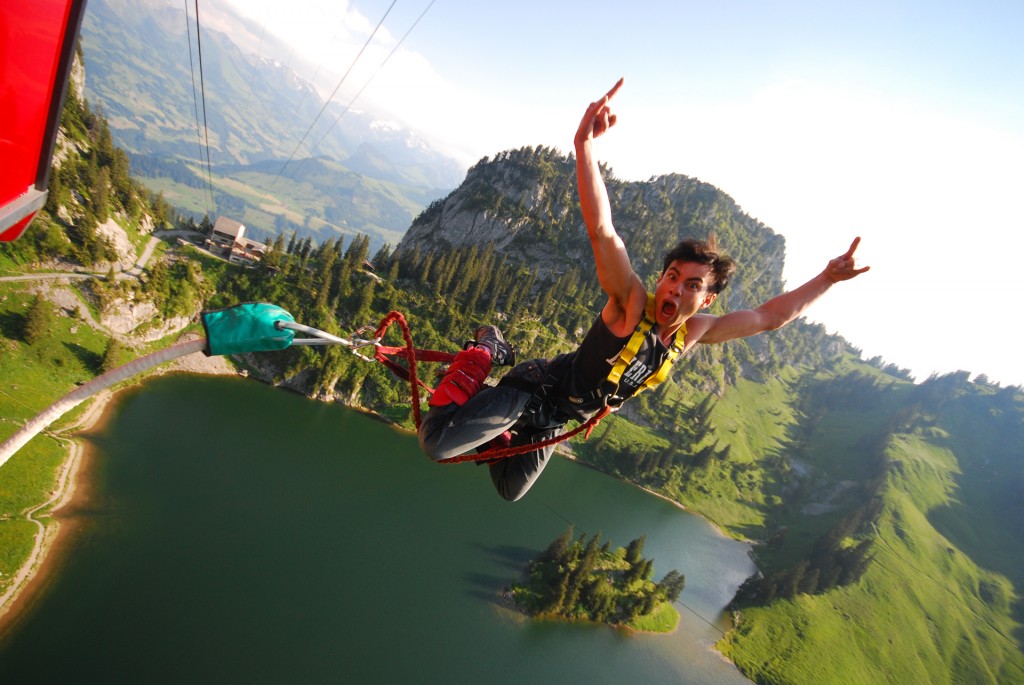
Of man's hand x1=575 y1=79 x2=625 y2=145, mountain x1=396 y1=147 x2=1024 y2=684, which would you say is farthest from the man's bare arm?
mountain x1=396 y1=147 x2=1024 y2=684

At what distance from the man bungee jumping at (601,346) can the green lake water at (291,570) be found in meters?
35.6

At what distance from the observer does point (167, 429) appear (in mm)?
46500

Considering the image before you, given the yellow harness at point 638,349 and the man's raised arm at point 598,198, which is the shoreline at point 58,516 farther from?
the man's raised arm at point 598,198

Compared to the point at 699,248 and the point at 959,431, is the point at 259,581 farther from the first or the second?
the point at 959,431

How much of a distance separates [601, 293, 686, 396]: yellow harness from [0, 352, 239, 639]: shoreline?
20183 millimetres

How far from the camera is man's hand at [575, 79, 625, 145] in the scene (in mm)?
3479

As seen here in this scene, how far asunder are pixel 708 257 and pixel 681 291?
0.42m

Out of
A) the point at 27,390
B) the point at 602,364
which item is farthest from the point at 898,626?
the point at 27,390

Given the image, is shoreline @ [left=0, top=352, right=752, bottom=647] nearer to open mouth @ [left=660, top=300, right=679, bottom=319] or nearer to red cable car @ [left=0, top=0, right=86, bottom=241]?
red cable car @ [left=0, top=0, right=86, bottom=241]

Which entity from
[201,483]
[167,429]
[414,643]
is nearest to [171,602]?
[201,483]

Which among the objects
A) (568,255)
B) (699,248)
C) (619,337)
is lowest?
(619,337)

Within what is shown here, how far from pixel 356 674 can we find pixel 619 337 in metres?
39.4

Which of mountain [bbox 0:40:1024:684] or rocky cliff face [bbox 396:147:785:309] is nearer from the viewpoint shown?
mountain [bbox 0:40:1024:684]

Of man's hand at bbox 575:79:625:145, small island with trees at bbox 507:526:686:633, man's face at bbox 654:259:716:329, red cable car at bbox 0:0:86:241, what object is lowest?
small island with trees at bbox 507:526:686:633
